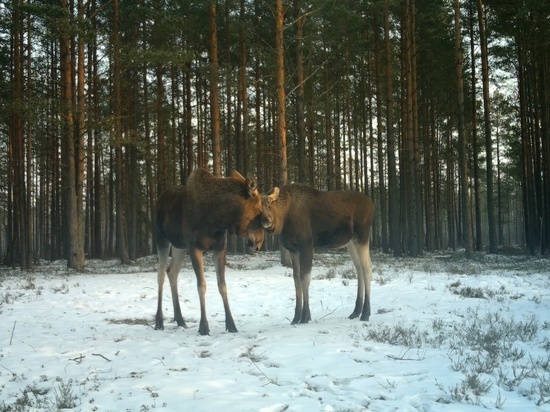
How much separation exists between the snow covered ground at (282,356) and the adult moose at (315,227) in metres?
0.68

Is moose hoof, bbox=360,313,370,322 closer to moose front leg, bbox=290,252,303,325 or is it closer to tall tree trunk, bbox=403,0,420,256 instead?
moose front leg, bbox=290,252,303,325

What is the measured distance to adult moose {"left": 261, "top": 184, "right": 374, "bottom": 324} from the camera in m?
8.23

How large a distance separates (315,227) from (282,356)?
10.2ft

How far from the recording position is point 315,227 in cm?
855

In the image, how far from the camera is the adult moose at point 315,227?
324 inches

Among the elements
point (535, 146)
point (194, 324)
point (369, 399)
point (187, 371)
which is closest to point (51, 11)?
point (194, 324)

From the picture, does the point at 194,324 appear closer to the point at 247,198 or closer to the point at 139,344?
the point at 139,344

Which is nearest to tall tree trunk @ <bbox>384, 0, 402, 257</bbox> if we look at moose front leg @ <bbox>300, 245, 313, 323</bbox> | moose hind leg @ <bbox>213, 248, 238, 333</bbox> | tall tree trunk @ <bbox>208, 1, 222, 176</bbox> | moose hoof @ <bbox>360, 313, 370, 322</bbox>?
tall tree trunk @ <bbox>208, 1, 222, 176</bbox>

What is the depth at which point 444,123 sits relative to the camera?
1433 inches

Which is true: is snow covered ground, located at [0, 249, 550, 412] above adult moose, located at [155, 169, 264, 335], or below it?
below

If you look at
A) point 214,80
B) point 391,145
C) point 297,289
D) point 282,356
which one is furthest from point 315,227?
point 391,145

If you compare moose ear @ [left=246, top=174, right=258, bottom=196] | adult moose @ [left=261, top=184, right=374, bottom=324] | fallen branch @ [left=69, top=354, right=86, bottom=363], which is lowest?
fallen branch @ [left=69, top=354, right=86, bottom=363]

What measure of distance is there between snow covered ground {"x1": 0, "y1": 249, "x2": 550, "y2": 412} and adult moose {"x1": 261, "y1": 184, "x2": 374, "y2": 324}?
676 millimetres

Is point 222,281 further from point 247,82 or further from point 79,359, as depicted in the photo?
point 247,82
